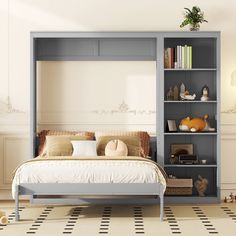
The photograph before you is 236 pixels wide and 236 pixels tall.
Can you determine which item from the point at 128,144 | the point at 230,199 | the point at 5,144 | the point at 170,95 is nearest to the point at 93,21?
the point at 170,95

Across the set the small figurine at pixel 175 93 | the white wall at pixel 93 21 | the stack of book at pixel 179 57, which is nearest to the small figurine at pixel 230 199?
the white wall at pixel 93 21

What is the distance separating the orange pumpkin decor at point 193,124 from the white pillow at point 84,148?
3.62 feet

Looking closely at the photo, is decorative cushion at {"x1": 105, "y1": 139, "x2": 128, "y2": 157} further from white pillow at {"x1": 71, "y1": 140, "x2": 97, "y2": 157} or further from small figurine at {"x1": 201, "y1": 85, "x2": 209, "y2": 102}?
small figurine at {"x1": 201, "y1": 85, "x2": 209, "y2": 102}

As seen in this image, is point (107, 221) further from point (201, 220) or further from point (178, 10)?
point (178, 10)

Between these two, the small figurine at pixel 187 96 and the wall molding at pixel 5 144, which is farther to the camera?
the wall molding at pixel 5 144

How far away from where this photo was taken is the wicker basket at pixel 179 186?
7133 millimetres

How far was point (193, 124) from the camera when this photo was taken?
23.3 ft

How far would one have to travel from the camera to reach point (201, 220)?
6.09 metres

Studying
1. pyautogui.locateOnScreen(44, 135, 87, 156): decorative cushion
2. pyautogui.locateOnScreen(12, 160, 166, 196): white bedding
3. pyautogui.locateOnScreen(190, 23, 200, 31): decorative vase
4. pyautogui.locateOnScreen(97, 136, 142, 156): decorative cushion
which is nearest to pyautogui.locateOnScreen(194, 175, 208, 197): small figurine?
pyautogui.locateOnScreen(97, 136, 142, 156): decorative cushion

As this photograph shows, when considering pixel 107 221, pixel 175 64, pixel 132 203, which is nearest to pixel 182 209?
pixel 132 203

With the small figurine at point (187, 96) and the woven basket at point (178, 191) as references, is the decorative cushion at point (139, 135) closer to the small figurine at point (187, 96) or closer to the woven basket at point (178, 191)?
the woven basket at point (178, 191)

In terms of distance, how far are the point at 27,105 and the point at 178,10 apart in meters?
2.16

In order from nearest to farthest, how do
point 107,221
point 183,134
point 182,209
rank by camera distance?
1. point 107,221
2. point 182,209
3. point 183,134

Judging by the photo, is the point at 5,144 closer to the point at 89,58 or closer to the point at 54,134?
the point at 54,134
